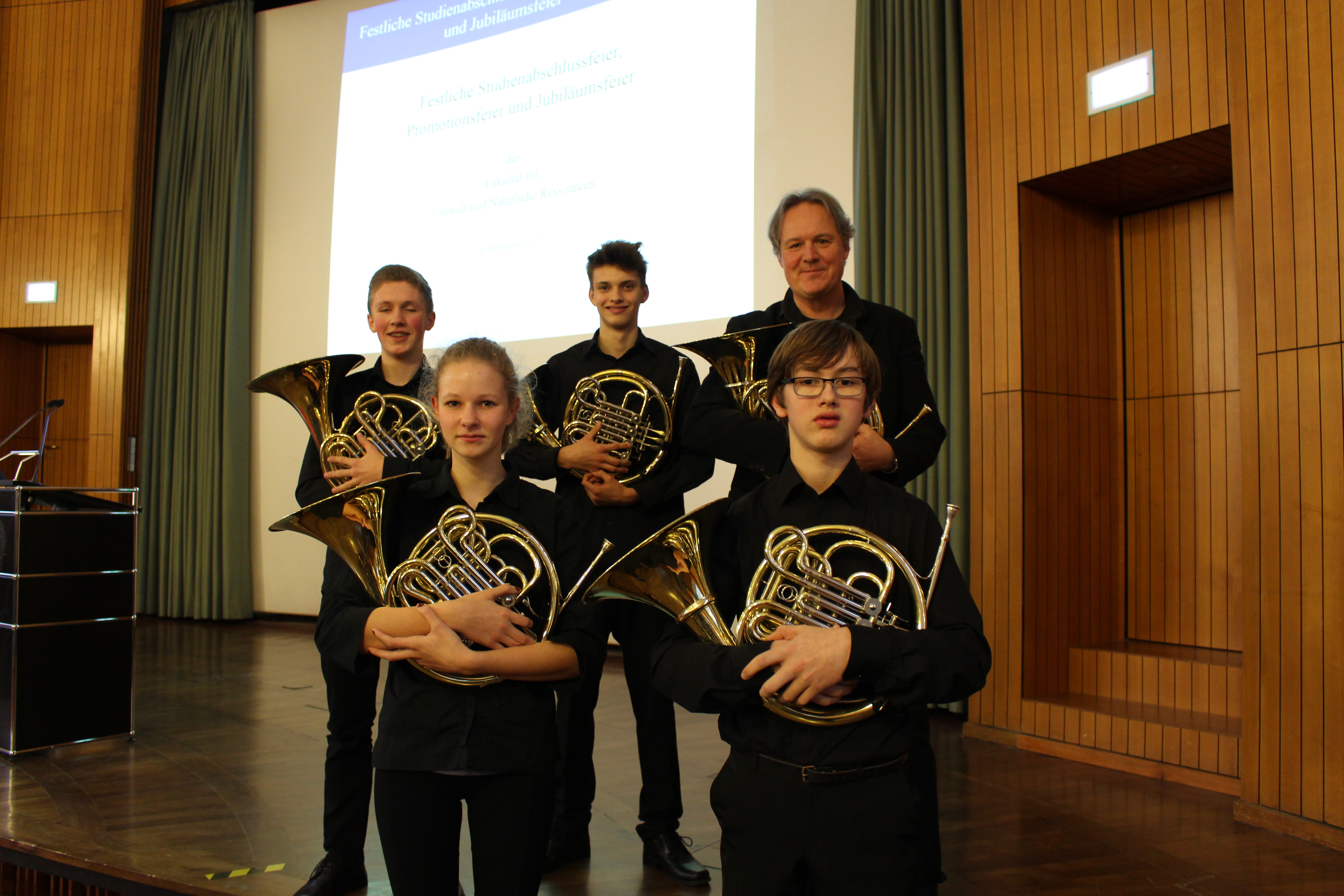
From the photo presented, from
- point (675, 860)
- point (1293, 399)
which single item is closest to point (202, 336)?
point (675, 860)

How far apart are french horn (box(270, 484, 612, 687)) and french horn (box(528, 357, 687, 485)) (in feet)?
2.74

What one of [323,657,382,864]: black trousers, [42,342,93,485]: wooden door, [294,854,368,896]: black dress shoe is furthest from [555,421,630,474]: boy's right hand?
[42,342,93,485]: wooden door

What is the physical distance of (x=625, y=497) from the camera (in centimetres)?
244

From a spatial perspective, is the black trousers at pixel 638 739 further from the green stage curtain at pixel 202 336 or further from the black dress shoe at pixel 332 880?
the green stage curtain at pixel 202 336

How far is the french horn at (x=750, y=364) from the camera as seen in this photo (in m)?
2.05

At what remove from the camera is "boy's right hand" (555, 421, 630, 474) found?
241 cm

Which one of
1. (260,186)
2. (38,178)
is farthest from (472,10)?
(38,178)

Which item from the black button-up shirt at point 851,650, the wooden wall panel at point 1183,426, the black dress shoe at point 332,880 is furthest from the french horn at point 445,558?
the wooden wall panel at point 1183,426

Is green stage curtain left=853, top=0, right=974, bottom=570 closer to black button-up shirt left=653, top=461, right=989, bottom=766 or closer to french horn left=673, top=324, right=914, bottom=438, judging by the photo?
french horn left=673, top=324, right=914, bottom=438

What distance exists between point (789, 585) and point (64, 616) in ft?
10.8

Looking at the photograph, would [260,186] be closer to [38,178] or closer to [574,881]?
[38,178]

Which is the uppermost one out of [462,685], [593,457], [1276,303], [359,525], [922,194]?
[922,194]

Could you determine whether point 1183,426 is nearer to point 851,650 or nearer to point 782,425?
point 782,425

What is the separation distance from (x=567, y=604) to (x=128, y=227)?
723 centimetres
